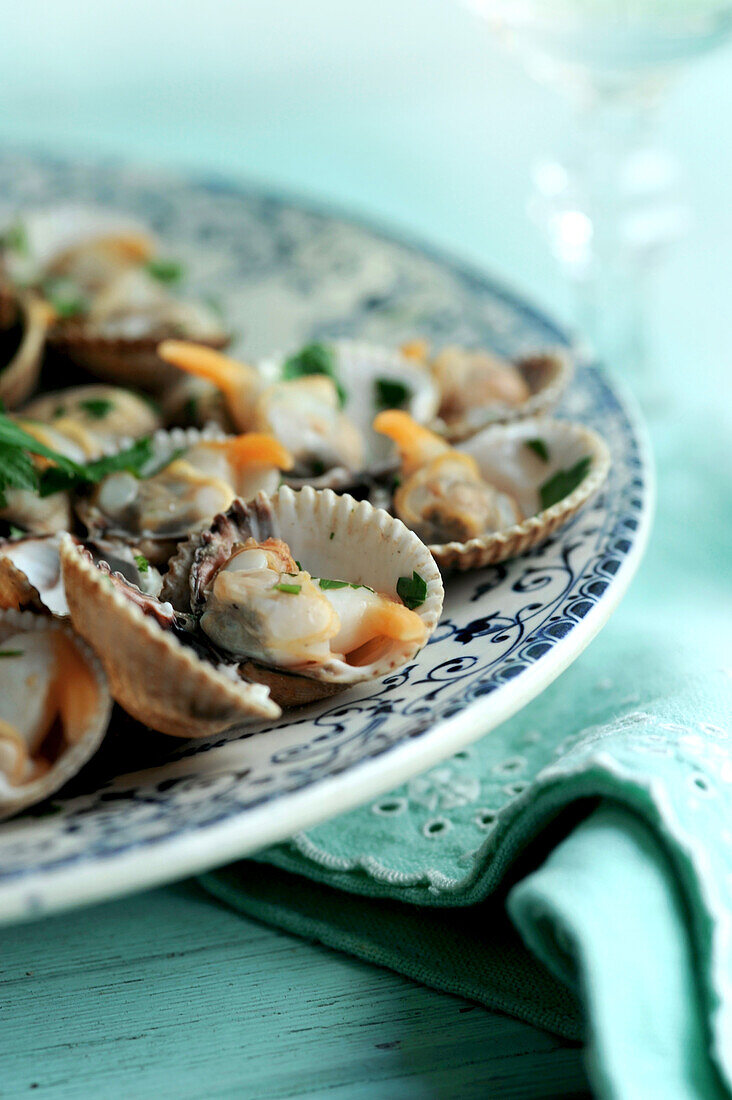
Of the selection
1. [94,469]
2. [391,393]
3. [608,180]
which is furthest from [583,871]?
[608,180]

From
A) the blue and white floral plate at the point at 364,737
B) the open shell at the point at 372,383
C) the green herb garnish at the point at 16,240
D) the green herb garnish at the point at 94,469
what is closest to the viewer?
the blue and white floral plate at the point at 364,737

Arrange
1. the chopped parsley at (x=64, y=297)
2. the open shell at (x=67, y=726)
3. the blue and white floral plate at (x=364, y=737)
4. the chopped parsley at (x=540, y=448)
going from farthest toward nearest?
the chopped parsley at (x=64, y=297)
the chopped parsley at (x=540, y=448)
the open shell at (x=67, y=726)
the blue and white floral plate at (x=364, y=737)

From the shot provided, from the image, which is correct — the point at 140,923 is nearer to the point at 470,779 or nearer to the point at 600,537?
the point at 470,779

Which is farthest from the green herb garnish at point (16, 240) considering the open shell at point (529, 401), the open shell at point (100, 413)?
the open shell at point (529, 401)

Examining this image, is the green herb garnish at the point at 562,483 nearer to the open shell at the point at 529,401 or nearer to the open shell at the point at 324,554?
the open shell at the point at 529,401

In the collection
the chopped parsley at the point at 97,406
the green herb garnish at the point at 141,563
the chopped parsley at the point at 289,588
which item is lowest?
the chopped parsley at the point at 97,406

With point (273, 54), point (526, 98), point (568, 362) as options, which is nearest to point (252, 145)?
point (273, 54)
